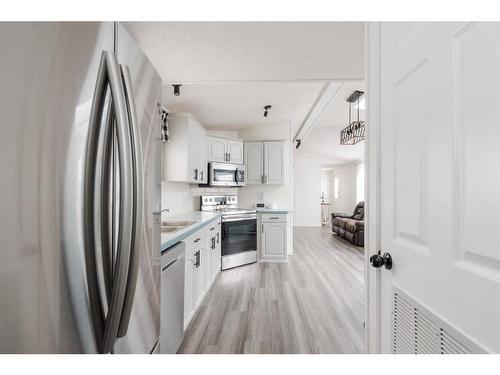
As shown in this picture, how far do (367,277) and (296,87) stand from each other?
100 inches

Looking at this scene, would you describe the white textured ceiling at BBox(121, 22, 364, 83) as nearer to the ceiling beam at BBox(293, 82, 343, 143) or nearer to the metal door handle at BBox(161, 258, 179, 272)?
the ceiling beam at BBox(293, 82, 343, 143)

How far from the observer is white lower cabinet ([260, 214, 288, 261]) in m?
4.12

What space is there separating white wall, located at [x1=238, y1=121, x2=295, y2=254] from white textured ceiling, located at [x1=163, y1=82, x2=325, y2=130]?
→ 13cm

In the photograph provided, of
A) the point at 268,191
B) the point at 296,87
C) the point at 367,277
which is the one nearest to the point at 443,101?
the point at 367,277

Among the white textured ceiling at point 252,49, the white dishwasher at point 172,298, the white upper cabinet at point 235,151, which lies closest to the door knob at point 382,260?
the white dishwasher at point 172,298

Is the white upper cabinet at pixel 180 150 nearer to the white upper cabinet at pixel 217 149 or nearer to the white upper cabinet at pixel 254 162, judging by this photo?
the white upper cabinet at pixel 217 149

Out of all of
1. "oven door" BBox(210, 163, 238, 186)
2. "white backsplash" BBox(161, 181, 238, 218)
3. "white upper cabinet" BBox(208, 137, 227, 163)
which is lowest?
"white backsplash" BBox(161, 181, 238, 218)

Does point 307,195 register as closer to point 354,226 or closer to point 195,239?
point 354,226

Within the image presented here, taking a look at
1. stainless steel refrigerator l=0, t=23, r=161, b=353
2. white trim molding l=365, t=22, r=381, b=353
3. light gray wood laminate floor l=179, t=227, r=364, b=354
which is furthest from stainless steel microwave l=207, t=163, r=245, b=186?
stainless steel refrigerator l=0, t=23, r=161, b=353

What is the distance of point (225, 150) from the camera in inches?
166

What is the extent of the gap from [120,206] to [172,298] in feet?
3.59

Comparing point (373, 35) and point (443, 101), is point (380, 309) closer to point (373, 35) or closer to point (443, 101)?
point (443, 101)

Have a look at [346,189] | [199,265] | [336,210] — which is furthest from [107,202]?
[336,210]

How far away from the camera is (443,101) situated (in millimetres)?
680
